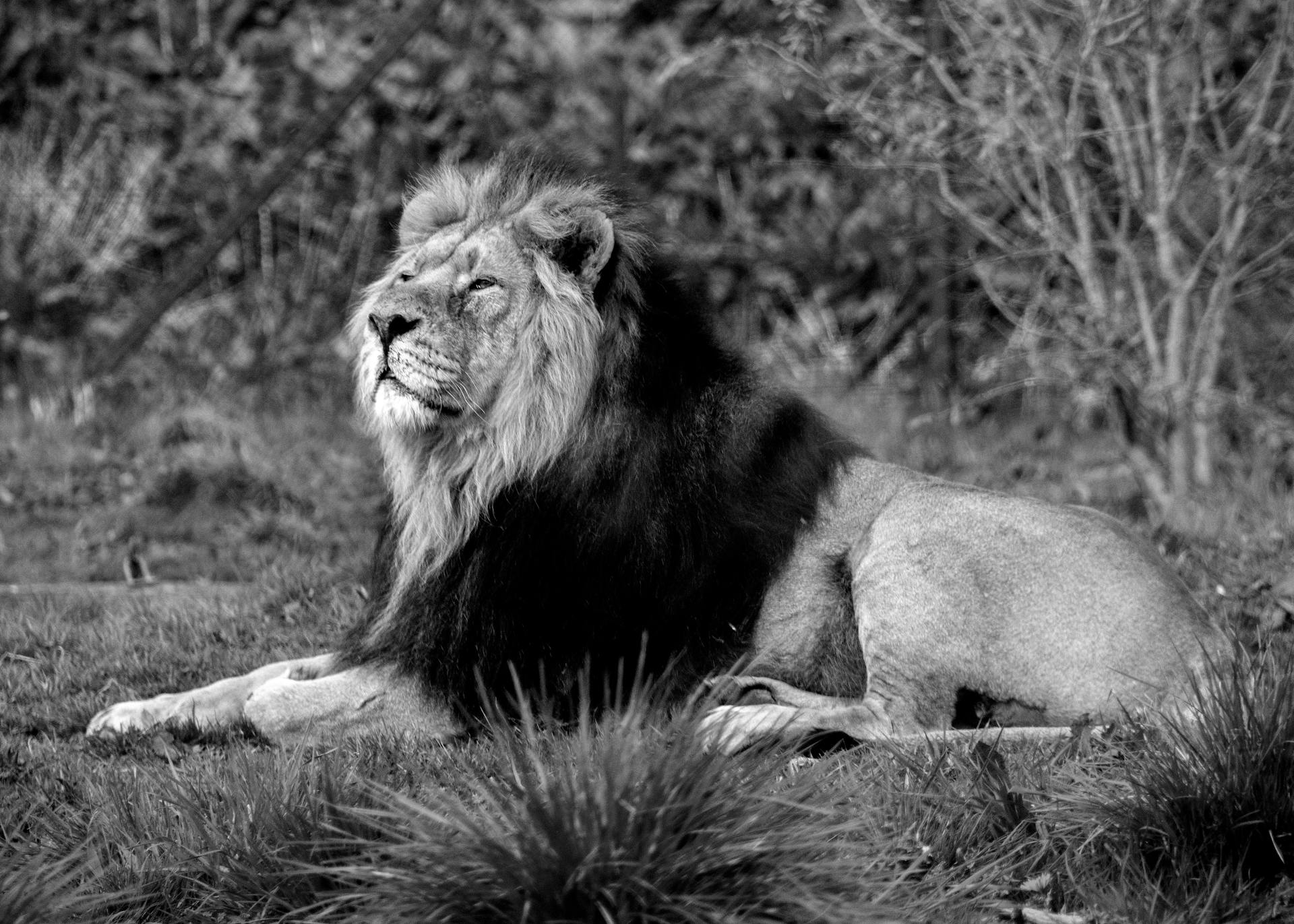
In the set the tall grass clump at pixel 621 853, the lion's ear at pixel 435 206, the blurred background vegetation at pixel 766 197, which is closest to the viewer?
the tall grass clump at pixel 621 853

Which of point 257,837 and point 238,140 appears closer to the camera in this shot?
point 257,837

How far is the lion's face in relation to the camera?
14.3 ft

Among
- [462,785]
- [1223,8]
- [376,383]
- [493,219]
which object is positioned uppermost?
[1223,8]

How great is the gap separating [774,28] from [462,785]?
7.19 meters

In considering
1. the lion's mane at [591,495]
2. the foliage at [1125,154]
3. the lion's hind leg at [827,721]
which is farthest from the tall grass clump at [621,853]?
the foliage at [1125,154]

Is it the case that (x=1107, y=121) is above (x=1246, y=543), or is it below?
above

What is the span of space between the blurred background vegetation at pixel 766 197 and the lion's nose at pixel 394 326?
275cm

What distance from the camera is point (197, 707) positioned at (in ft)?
15.0

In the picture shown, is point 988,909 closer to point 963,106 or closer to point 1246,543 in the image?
point 1246,543

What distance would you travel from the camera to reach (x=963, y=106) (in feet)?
23.0

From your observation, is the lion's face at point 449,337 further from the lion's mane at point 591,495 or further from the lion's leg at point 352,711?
the lion's leg at point 352,711

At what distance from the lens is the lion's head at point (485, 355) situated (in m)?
4.38

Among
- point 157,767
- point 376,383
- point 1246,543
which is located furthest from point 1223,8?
point 157,767

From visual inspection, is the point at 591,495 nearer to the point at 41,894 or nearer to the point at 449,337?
the point at 449,337
